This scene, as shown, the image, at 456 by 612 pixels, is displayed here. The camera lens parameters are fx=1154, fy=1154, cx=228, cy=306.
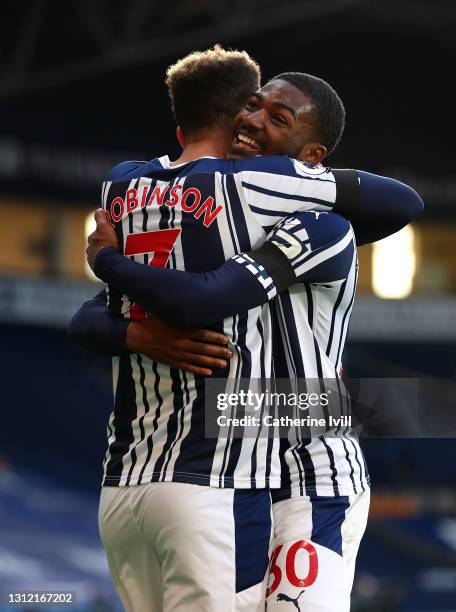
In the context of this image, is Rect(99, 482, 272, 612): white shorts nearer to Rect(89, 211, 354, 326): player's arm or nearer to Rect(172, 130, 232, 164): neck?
Rect(89, 211, 354, 326): player's arm

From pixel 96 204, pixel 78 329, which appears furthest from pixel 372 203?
pixel 96 204

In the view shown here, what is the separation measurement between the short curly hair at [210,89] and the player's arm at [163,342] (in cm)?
50

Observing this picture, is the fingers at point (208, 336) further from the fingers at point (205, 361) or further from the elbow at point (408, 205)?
the elbow at point (408, 205)

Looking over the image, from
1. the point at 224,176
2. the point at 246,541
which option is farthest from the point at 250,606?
the point at 224,176

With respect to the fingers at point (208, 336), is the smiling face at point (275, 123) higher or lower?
higher

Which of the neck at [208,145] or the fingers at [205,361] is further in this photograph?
the neck at [208,145]

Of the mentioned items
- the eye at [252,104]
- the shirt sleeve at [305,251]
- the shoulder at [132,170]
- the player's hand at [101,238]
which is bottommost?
the shirt sleeve at [305,251]

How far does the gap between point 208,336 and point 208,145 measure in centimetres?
48

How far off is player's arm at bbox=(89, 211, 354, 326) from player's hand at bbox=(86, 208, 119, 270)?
0.06 m

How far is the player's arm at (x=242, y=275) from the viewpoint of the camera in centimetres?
243

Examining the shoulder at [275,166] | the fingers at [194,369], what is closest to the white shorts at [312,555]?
the fingers at [194,369]

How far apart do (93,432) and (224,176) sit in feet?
46.7

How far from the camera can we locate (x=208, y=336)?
2.48 m

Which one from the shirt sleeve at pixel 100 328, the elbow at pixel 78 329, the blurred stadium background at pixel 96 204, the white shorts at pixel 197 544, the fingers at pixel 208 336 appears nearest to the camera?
the white shorts at pixel 197 544
